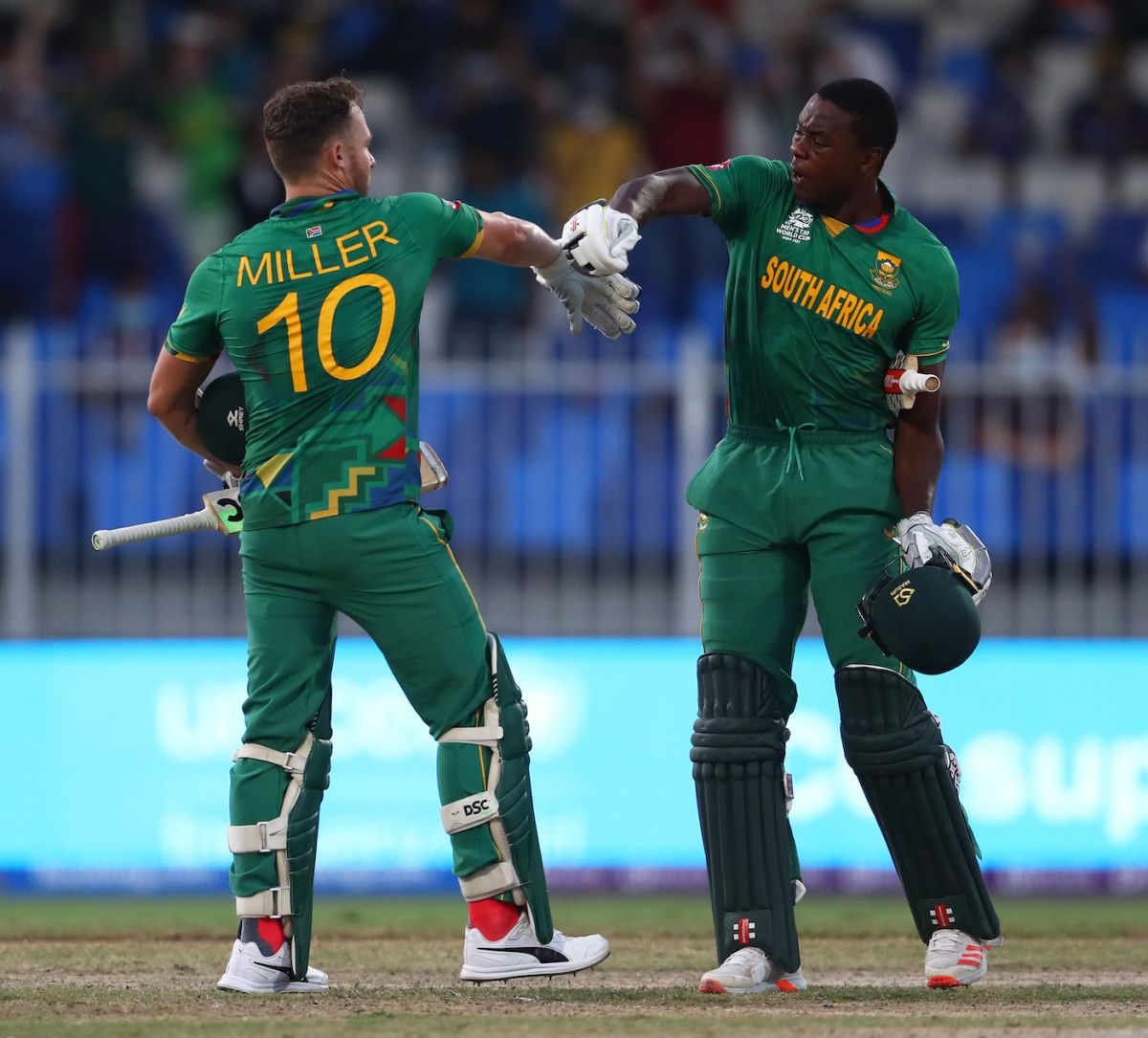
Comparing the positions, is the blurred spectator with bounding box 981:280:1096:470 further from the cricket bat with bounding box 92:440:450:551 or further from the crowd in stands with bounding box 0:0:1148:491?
the cricket bat with bounding box 92:440:450:551

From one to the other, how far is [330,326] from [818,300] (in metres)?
1.29

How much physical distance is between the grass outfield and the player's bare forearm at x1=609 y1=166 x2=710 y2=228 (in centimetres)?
201

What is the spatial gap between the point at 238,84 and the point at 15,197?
176cm

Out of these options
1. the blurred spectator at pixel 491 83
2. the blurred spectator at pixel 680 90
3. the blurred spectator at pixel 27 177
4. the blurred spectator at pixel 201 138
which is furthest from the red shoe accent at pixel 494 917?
the blurred spectator at pixel 680 90

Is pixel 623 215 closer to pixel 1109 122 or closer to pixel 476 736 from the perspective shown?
pixel 476 736

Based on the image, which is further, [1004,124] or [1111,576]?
[1004,124]

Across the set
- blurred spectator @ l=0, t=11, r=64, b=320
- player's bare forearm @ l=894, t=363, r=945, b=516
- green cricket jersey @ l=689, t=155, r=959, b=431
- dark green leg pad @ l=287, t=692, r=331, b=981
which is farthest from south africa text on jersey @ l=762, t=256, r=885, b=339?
blurred spectator @ l=0, t=11, r=64, b=320

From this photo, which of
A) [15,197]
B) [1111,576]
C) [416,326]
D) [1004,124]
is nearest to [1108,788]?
[1111,576]

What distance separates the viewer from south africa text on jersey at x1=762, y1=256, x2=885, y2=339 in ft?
17.9

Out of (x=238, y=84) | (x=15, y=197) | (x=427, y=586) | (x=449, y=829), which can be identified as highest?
(x=238, y=84)

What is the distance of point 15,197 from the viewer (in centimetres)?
1155

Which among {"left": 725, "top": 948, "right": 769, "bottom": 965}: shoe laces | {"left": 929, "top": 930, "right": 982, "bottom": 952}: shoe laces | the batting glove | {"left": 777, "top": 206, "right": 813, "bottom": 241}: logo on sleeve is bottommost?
{"left": 725, "top": 948, "right": 769, "bottom": 965}: shoe laces

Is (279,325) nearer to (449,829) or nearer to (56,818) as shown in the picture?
(449,829)

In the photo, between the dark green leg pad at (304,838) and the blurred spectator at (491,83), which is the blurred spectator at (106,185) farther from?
the dark green leg pad at (304,838)
